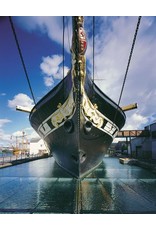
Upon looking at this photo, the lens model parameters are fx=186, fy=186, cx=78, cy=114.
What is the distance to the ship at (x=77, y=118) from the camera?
5.78 m

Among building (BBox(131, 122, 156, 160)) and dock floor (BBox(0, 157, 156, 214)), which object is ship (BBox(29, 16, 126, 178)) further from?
building (BBox(131, 122, 156, 160))

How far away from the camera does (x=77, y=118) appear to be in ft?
19.6

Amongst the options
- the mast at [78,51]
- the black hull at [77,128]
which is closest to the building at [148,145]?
the black hull at [77,128]

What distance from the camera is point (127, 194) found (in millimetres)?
5531

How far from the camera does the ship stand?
227 inches

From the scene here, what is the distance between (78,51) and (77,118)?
2.04 metres

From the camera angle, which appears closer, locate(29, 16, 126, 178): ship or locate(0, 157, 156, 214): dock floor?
locate(0, 157, 156, 214): dock floor

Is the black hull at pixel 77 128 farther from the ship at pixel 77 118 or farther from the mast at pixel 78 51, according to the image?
the mast at pixel 78 51

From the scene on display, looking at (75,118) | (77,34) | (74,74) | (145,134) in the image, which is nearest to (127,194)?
(75,118)

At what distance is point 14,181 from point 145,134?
14525 mm

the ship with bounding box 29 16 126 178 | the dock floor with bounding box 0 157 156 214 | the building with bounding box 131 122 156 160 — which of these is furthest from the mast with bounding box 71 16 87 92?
the building with bounding box 131 122 156 160

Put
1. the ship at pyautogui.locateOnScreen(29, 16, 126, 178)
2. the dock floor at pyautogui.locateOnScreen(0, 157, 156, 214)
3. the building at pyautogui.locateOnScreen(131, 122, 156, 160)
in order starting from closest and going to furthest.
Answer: the dock floor at pyautogui.locateOnScreen(0, 157, 156, 214)
the ship at pyautogui.locateOnScreen(29, 16, 126, 178)
the building at pyautogui.locateOnScreen(131, 122, 156, 160)
